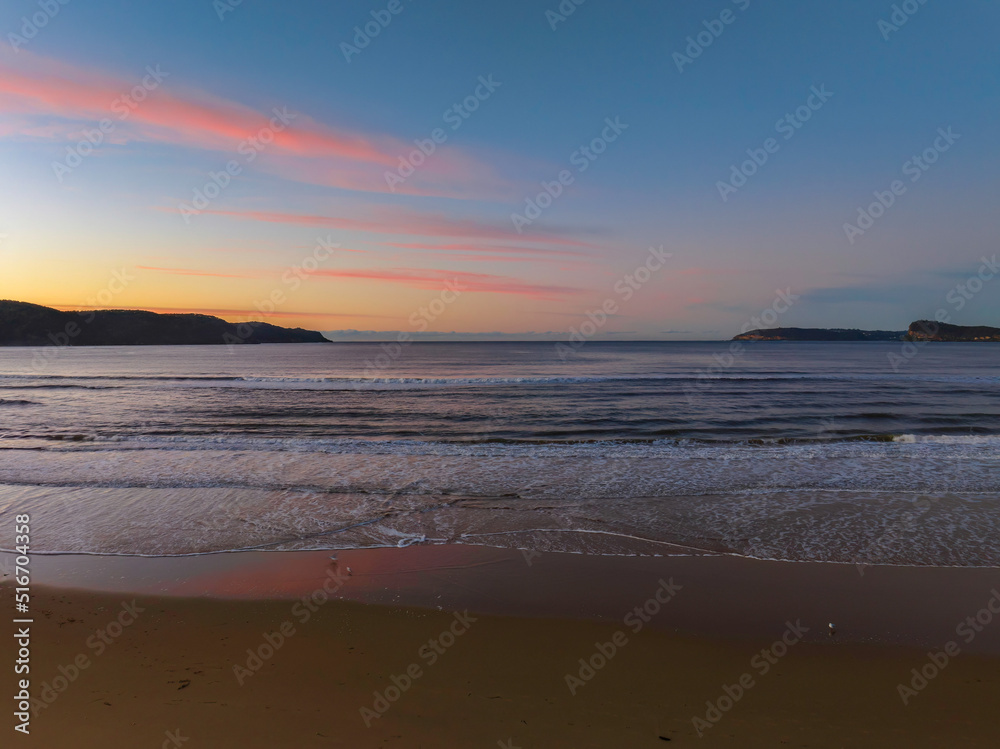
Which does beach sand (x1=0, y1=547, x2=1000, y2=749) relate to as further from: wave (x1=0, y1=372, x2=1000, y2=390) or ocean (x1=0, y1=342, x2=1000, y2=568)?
wave (x1=0, y1=372, x2=1000, y2=390)

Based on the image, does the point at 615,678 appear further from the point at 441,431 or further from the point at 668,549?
the point at 441,431

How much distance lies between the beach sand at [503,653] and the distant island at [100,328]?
541ft

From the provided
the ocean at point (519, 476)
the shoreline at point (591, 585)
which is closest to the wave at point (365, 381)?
the ocean at point (519, 476)

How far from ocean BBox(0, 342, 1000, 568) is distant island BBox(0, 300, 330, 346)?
140 metres

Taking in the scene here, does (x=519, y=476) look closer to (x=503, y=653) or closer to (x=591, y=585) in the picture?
(x=591, y=585)

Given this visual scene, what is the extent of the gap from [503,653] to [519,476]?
7.38m

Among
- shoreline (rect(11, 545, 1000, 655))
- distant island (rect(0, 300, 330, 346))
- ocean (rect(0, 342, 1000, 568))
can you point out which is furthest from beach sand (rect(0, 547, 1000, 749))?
distant island (rect(0, 300, 330, 346))

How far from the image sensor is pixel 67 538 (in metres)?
7.88

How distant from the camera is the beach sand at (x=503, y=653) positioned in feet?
12.3

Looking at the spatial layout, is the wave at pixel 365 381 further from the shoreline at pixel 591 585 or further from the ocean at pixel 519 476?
the shoreline at pixel 591 585

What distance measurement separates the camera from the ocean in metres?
7.98

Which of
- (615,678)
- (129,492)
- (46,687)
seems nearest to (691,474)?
(615,678)

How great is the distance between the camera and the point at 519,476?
1211cm

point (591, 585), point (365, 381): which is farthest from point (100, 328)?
point (591, 585)
